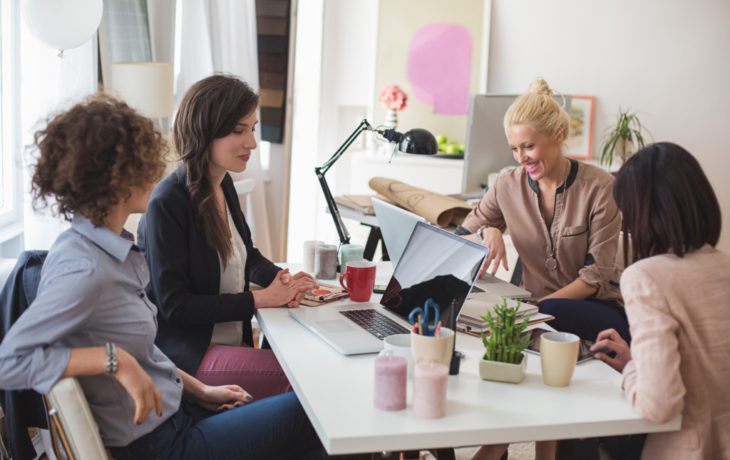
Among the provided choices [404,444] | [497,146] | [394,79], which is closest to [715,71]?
[394,79]

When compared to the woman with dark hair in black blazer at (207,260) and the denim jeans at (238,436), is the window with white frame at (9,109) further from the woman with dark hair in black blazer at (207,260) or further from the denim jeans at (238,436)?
the denim jeans at (238,436)

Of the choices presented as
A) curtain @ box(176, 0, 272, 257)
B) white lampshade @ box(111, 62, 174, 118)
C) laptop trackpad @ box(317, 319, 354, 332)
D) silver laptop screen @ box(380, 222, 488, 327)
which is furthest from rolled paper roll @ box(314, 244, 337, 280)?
curtain @ box(176, 0, 272, 257)

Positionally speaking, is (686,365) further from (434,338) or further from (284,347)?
(284,347)

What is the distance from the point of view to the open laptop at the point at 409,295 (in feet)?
5.35

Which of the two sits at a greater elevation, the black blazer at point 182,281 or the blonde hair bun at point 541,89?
the blonde hair bun at point 541,89

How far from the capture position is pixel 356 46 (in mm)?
5301

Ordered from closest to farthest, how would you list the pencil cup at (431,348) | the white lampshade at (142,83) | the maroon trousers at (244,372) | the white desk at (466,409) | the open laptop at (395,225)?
the white desk at (466,409)
the pencil cup at (431,348)
the maroon trousers at (244,372)
the open laptop at (395,225)
the white lampshade at (142,83)

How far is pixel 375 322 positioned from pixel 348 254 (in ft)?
1.71

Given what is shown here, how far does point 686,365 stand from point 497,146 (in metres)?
1.93

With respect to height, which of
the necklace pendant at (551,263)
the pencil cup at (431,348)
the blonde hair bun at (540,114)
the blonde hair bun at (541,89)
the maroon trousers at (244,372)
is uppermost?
the blonde hair bun at (541,89)

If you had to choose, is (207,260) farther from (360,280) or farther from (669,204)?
(669,204)

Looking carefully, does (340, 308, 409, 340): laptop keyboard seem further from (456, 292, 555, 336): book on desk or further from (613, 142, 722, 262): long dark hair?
(613, 142, 722, 262): long dark hair

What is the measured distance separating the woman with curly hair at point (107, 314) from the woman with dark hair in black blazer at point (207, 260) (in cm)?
33

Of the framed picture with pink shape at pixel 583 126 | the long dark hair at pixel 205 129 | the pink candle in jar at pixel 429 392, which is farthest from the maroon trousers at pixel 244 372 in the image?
the framed picture with pink shape at pixel 583 126
